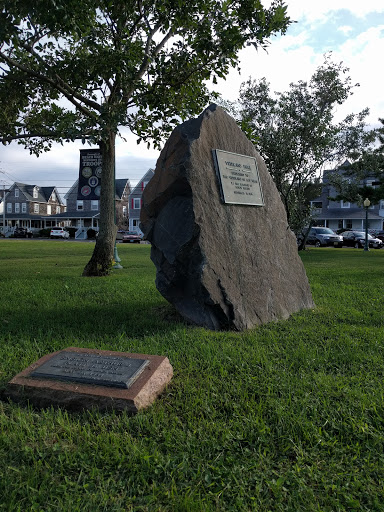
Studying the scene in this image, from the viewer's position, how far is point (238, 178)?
557cm

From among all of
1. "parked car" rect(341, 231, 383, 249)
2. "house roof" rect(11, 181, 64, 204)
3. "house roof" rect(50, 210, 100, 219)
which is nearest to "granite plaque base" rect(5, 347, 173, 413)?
"parked car" rect(341, 231, 383, 249)

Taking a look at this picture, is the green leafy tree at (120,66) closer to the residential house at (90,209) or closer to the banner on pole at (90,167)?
the banner on pole at (90,167)

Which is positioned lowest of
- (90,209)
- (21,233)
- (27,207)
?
(21,233)

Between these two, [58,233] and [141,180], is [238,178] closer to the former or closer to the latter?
[58,233]

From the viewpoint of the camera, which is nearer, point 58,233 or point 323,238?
point 323,238

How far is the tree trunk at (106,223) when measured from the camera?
10.6m

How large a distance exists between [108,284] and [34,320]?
125 inches

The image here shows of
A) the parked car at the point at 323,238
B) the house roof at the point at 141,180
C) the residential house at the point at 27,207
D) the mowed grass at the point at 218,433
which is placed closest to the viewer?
the mowed grass at the point at 218,433

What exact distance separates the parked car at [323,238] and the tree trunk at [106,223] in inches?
1019

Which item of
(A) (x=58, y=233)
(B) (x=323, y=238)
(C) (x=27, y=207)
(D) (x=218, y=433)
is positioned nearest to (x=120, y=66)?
(D) (x=218, y=433)

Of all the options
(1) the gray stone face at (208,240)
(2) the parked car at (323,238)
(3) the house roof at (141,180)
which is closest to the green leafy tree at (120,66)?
(1) the gray stone face at (208,240)

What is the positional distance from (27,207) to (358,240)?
158 ft

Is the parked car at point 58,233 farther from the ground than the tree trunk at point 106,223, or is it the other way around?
the tree trunk at point 106,223

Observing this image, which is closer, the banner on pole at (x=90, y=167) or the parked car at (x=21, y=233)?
the banner on pole at (x=90, y=167)
